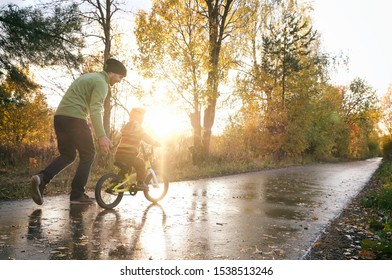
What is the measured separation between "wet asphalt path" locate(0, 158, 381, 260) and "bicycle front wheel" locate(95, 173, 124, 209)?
14cm

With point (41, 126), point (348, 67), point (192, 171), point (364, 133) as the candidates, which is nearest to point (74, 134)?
point (192, 171)

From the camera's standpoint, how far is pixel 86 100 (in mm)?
5328

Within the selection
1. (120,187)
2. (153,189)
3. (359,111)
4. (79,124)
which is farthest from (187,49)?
(359,111)

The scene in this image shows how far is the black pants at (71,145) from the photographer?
5.18 meters

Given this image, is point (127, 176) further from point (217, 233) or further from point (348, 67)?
point (348, 67)

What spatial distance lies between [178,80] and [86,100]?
962 cm

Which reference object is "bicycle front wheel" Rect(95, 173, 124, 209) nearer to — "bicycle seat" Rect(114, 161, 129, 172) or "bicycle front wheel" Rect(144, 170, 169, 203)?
"bicycle seat" Rect(114, 161, 129, 172)

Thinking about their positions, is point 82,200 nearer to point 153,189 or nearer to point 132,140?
point 132,140

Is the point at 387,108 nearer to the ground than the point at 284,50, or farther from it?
nearer to the ground

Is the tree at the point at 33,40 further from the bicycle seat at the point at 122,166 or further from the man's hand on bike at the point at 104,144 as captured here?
the man's hand on bike at the point at 104,144

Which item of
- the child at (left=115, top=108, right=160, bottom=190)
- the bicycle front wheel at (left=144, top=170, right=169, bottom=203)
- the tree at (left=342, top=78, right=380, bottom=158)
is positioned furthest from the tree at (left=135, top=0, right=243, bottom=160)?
the tree at (left=342, top=78, right=380, bottom=158)

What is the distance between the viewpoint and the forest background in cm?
995

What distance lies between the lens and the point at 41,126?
23312 mm

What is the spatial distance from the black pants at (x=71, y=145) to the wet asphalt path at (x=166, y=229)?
553mm
